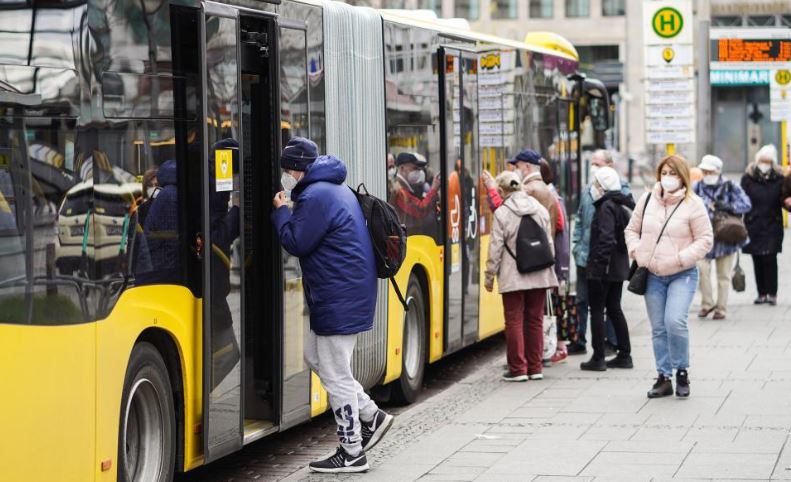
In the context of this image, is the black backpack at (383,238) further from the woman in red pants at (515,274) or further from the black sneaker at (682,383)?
the woman in red pants at (515,274)

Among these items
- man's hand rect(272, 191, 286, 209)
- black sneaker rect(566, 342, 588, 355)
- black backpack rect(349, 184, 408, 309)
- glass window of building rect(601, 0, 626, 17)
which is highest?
glass window of building rect(601, 0, 626, 17)

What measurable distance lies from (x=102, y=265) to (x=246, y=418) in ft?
8.06

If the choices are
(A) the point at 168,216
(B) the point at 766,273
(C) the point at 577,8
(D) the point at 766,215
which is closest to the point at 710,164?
(D) the point at 766,215

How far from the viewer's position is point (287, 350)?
8922 millimetres

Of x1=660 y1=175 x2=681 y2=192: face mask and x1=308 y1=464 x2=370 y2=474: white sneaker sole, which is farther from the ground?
x1=660 y1=175 x2=681 y2=192: face mask

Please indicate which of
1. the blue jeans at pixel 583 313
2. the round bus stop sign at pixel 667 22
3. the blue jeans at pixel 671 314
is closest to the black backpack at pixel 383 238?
the blue jeans at pixel 671 314

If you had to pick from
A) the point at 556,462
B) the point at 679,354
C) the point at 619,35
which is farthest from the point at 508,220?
the point at 619,35

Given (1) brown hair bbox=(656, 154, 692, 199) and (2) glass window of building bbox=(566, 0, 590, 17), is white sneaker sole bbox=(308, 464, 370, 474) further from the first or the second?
(2) glass window of building bbox=(566, 0, 590, 17)

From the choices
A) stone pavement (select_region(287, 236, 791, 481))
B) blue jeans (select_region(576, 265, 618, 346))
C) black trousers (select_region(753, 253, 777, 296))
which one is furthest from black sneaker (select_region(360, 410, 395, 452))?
black trousers (select_region(753, 253, 777, 296))

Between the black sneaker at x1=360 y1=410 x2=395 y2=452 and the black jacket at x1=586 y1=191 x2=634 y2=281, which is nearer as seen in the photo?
the black sneaker at x1=360 y1=410 x2=395 y2=452

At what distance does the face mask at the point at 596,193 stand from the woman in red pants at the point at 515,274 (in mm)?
599

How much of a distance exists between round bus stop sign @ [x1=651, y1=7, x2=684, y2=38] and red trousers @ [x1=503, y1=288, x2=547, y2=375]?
786 centimetres

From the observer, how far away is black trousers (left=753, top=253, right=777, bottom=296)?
17.6 m

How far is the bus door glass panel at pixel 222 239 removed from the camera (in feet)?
25.4
